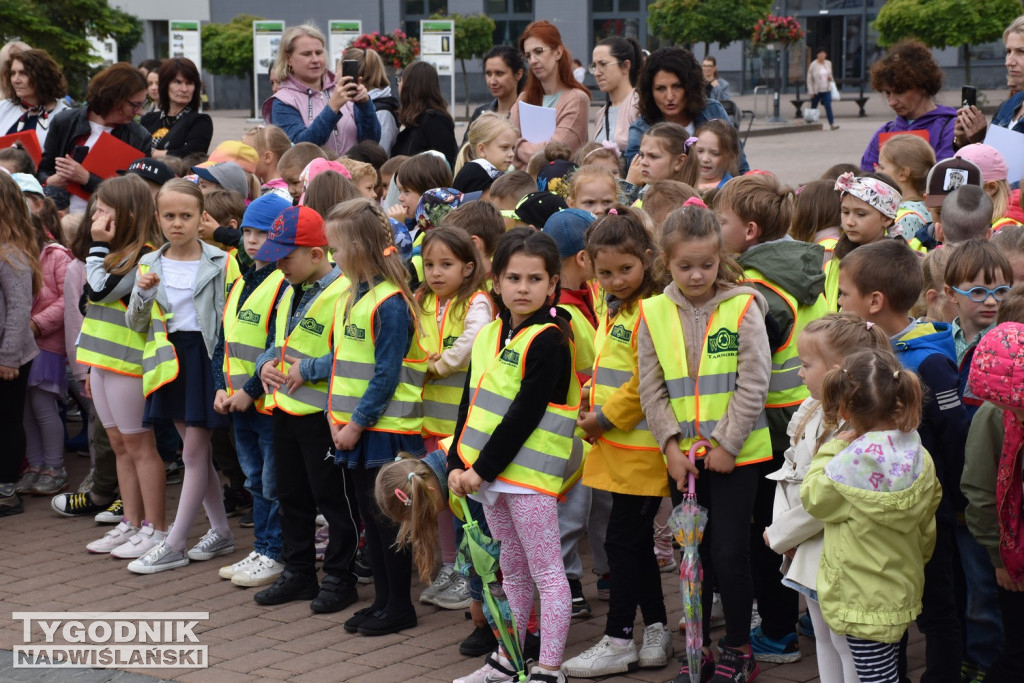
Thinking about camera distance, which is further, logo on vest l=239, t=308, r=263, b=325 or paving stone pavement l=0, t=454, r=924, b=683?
logo on vest l=239, t=308, r=263, b=325

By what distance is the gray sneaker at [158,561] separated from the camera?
6.14 metres

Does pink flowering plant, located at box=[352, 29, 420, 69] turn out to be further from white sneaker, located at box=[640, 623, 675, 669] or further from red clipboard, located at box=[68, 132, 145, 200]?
white sneaker, located at box=[640, 623, 675, 669]

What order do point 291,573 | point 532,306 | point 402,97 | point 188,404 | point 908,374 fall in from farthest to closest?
→ point 402,97
point 188,404
point 291,573
point 532,306
point 908,374

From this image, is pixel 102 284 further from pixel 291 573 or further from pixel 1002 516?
pixel 1002 516

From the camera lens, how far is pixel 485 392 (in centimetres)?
460

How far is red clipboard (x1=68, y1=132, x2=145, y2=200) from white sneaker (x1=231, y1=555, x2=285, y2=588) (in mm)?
3859

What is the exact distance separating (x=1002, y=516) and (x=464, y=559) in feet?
6.51

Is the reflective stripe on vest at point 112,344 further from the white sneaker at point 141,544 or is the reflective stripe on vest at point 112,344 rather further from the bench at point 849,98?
the bench at point 849,98

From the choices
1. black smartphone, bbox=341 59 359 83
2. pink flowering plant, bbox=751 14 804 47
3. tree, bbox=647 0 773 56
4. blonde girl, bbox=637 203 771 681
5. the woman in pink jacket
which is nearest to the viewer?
blonde girl, bbox=637 203 771 681

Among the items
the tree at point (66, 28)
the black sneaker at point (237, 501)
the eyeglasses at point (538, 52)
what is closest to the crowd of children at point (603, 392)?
the black sneaker at point (237, 501)

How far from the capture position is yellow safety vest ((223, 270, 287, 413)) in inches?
229

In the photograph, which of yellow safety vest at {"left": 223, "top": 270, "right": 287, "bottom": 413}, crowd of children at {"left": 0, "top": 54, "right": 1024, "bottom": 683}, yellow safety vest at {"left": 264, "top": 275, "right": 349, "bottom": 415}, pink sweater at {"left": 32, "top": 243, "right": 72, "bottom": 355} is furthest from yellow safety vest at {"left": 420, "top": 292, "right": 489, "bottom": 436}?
pink sweater at {"left": 32, "top": 243, "right": 72, "bottom": 355}

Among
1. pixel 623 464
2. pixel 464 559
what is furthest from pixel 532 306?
pixel 464 559

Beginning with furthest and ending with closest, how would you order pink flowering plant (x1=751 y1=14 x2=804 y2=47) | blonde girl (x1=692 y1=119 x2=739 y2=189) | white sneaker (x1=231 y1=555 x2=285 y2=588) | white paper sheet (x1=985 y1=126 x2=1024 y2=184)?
pink flowering plant (x1=751 y1=14 x2=804 y2=47)
white paper sheet (x1=985 y1=126 x2=1024 y2=184)
blonde girl (x1=692 y1=119 x2=739 y2=189)
white sneaker (x1=231 y1=555 x2=285 y2=588)
